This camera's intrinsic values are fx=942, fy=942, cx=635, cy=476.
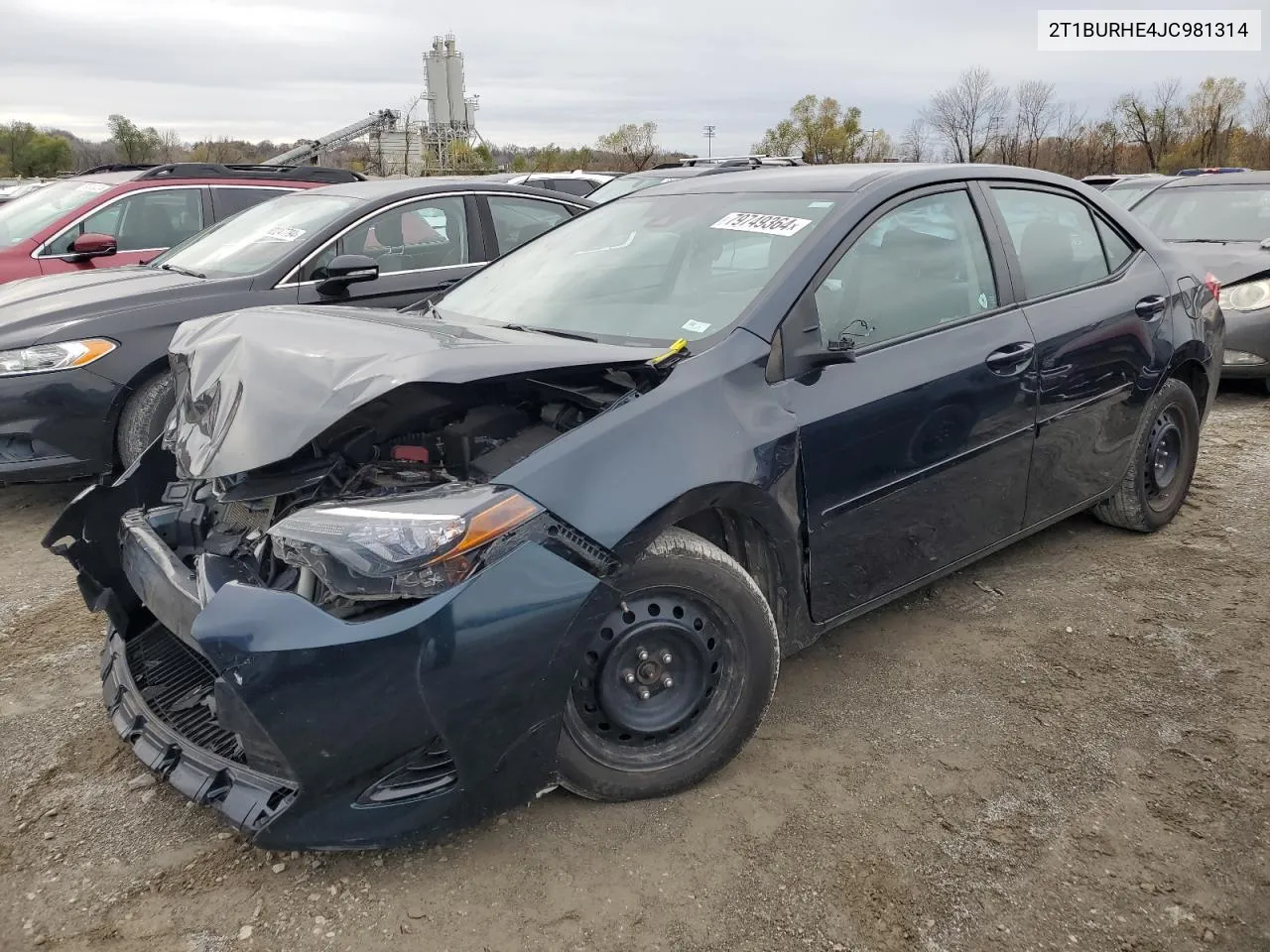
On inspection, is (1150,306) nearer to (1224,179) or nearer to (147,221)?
(1224,179)

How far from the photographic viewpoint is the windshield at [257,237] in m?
5.27

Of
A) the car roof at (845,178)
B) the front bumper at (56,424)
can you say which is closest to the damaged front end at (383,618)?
the car roof at (845,178)

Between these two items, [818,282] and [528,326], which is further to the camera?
[528,326]

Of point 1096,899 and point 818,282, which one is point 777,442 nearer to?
point 818,282

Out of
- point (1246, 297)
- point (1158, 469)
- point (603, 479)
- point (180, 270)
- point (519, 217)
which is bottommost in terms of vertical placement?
point (1158, 469)

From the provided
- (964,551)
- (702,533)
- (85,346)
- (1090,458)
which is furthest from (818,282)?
(85,346)

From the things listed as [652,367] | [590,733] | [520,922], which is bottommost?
[520,922]

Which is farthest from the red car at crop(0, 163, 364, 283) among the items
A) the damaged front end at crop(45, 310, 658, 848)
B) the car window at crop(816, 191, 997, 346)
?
the car window at crop(816, 191, 997, 346)

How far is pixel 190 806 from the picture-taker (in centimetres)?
254

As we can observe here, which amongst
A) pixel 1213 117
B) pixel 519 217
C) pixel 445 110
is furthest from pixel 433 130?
pixel 519 217

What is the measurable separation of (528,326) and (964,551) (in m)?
1.71

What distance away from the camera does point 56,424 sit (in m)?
4.38

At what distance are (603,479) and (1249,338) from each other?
664 cm

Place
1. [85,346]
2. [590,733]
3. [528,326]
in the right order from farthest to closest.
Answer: [85,346], [528,326], [590,733]
